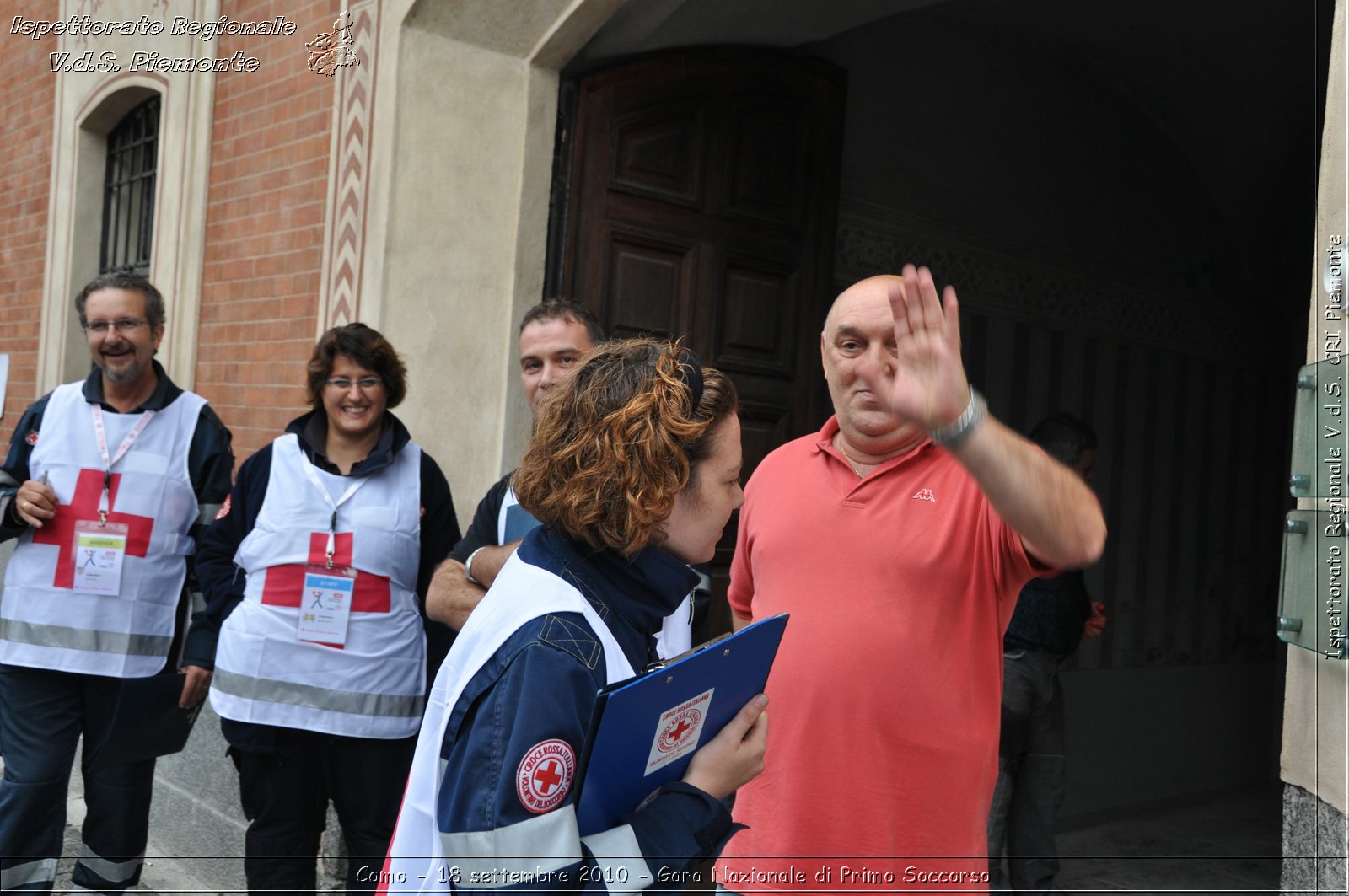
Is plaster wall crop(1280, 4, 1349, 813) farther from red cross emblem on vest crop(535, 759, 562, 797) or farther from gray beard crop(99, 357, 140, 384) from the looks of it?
gray beard crop(99, 357, 140, 384)

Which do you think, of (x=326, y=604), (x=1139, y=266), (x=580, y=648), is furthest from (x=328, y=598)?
(x=1139, y=266)

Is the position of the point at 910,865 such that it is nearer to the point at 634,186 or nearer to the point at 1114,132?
the point at 634,186

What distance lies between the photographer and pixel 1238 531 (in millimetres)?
8203

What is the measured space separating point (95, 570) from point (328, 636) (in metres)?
1.06

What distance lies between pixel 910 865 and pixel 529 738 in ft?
3.69

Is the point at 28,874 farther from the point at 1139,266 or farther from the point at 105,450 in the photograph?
the point at 1139,266

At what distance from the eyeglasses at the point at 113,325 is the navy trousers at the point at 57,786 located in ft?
3.73

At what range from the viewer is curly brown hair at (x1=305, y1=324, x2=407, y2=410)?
3525 mm

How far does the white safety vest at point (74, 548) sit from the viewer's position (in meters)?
3.92

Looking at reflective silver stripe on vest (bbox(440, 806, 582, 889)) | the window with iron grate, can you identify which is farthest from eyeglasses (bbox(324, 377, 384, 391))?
the window with iron grate

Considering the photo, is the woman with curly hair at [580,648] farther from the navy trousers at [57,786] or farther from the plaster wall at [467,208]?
the plaster wall at [467,208]

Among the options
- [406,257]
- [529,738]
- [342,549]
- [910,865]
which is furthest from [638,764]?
[406,257]

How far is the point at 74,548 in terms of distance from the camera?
3969 millimetres

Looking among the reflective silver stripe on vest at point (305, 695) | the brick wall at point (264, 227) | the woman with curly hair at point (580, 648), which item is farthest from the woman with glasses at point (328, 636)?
the woman with curly hair at point (580, 648)
